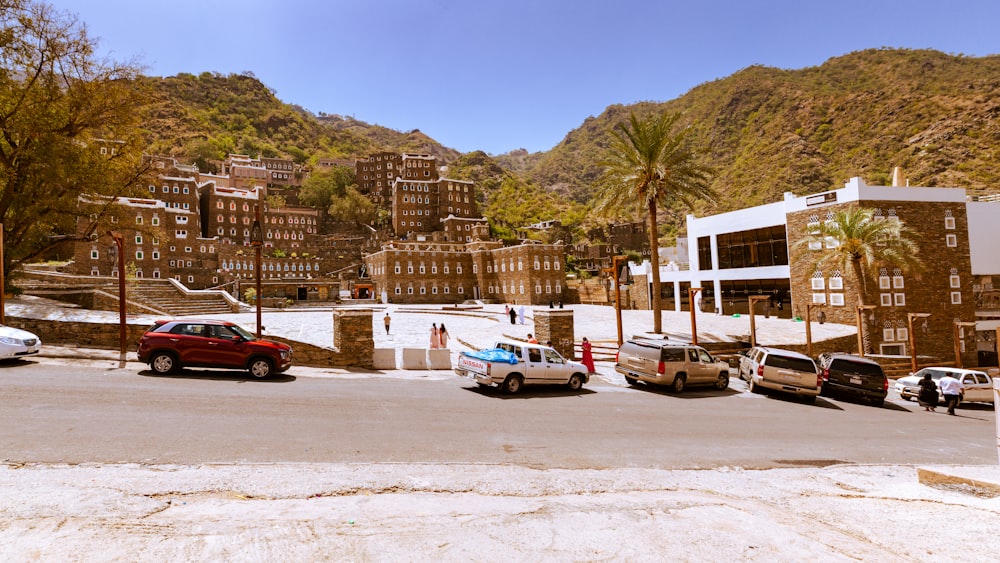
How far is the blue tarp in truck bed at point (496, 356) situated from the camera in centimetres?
1459

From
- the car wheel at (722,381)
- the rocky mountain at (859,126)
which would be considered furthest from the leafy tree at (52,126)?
the rocky mountain at (859,126)

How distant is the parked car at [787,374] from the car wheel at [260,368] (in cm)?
Result: 1671

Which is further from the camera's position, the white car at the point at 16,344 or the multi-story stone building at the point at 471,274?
the multi-story stone building at the point at 471,274

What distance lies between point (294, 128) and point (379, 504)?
21080 cm

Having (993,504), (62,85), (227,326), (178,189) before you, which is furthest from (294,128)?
(993,504)

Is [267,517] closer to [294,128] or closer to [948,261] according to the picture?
[948,261]

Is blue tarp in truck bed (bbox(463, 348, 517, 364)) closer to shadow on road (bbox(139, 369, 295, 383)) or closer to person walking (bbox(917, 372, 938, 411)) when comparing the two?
shadow on road (bbox(139, 369, 295, 383))

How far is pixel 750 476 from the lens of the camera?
8.47 meters

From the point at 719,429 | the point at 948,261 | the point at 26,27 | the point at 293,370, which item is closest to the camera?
the point at 719,429

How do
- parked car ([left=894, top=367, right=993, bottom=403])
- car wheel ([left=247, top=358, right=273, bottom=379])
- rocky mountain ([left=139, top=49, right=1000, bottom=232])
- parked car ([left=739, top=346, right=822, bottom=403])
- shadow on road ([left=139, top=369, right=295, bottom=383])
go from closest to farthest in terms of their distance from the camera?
shadow on road ([left=139, top=369, right=295, bottom=383]) → car wheel ([left=247, top=358, right=273, bottom=379]) → parked car ([left=739, top=346, right=822, bottom=403]) → parked car ([left=894, top=367, right=993, bottom=403]) → rocky mountain ([left=139, top=49, right=1000, bottom=232])

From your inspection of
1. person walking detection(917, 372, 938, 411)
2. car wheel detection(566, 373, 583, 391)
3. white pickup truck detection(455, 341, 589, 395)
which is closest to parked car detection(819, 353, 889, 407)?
person walking detection(917, 372, 938, 411)

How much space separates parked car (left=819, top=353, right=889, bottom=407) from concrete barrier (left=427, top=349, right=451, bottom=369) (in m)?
14.1

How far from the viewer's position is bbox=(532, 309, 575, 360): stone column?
20.2m

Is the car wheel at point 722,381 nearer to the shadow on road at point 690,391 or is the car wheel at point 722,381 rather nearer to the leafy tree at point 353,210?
the shadow on road at point 690,391
